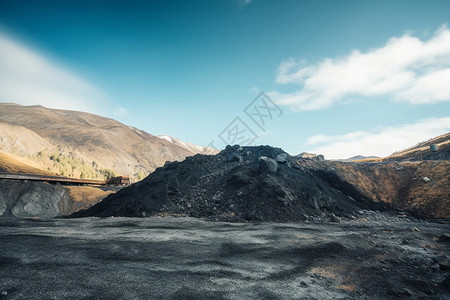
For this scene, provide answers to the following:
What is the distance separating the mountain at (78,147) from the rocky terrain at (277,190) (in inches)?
1943

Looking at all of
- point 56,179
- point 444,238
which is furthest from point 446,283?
point 56,179

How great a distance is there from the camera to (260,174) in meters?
20.3

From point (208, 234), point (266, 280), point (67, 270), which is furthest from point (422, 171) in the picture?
point (67, 270)

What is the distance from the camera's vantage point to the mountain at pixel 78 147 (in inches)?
2364

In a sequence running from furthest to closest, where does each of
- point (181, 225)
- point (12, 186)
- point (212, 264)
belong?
1. point (12, 186)
2. point (181, 225)
3. point (212, 264)

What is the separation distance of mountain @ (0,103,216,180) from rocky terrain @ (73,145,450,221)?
49.4 metres

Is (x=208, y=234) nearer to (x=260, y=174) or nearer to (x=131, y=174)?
(x=260, y=174)

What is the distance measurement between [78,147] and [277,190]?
86519 mm

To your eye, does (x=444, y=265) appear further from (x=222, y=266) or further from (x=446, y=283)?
(x=222, y=266)

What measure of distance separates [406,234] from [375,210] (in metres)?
9.67

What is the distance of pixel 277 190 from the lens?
17766 mm

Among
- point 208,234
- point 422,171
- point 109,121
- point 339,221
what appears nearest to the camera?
point 208,234

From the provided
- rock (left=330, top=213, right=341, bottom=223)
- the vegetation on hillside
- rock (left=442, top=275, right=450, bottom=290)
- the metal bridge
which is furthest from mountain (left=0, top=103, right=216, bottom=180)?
rock (left=442, top=275, right=450, bottom=290)

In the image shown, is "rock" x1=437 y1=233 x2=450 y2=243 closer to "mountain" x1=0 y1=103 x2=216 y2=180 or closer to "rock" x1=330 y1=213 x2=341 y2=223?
"rock" x1=330 y1=213 x2=341 y2=223
